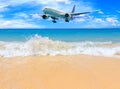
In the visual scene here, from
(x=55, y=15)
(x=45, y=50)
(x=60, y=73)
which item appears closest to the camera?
(x=60, y=73)

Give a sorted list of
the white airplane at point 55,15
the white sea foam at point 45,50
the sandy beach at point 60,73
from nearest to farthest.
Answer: the sandy beach at point 60,73
the white airplane at point 55,15
the white sea foam at point 45,50

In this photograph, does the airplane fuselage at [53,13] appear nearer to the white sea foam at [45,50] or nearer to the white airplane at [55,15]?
the white airplane at [55,15]

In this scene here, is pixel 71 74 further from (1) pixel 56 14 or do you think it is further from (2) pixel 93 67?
(1) pixel 56 14

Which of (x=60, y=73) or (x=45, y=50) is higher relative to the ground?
(x=60, y=73)

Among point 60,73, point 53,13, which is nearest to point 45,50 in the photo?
point 53,13

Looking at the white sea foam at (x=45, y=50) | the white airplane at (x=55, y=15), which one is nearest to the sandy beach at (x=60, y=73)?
the white airplane at (x=55, y=15)

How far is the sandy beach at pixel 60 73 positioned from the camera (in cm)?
526

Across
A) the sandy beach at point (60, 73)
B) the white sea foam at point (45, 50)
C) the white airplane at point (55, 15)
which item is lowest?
the white sea foam at point (45, 50)

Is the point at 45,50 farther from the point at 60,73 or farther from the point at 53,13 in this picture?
the point at 60,73

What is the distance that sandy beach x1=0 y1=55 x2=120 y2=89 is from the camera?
5.26 m

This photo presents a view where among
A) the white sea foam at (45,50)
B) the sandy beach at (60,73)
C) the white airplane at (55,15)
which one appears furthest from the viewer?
the white sea foam at (45,50)

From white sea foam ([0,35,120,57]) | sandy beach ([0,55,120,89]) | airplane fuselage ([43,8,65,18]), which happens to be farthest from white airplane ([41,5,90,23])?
white sea foam ([0,35,120,57])

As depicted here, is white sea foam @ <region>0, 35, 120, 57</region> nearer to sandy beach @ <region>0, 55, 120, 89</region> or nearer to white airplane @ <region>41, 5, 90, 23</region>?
sandy beach @ <region>0, 55, 120, 89</region>

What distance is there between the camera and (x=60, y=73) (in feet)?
19.1
